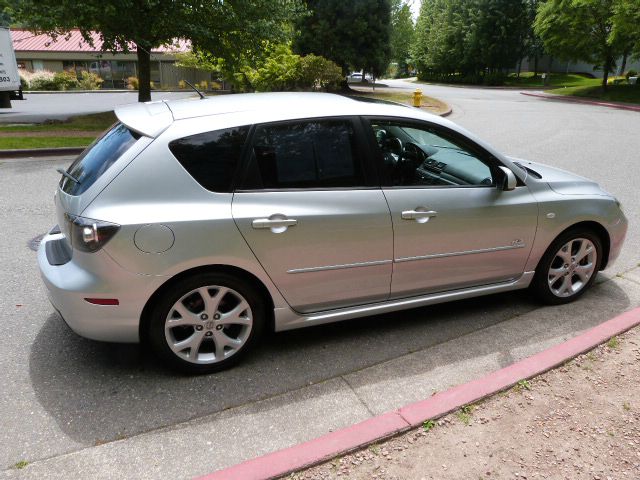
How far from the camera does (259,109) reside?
332 centimetres

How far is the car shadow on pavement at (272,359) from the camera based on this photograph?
2.89m

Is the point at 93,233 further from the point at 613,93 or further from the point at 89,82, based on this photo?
the point at 89,82

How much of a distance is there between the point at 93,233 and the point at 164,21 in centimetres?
1375

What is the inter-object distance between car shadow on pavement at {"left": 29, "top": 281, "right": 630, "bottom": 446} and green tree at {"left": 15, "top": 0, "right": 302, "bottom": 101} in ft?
38.7

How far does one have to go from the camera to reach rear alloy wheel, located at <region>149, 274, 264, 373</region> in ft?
9.81

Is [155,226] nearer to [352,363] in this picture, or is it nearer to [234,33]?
[352,363]

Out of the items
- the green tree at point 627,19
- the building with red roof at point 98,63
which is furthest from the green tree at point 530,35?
the building with red roof at point 98,63

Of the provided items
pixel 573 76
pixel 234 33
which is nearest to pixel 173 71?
pixel 234 33

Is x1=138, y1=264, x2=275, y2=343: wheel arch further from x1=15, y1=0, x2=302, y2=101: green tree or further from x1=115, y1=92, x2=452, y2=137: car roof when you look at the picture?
x1=15, y1=0, x2=302, y2=101: green tree

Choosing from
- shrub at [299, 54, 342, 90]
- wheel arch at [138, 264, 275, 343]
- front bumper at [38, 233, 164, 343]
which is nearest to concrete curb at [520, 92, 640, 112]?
shrub at [299, 54, 342, 90]

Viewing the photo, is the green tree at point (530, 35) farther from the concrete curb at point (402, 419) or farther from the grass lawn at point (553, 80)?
the concrete curb at point (402, 419)

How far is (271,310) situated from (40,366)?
1526mm

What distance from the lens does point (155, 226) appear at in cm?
284

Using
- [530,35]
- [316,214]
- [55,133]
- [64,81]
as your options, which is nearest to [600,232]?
[316,214]
